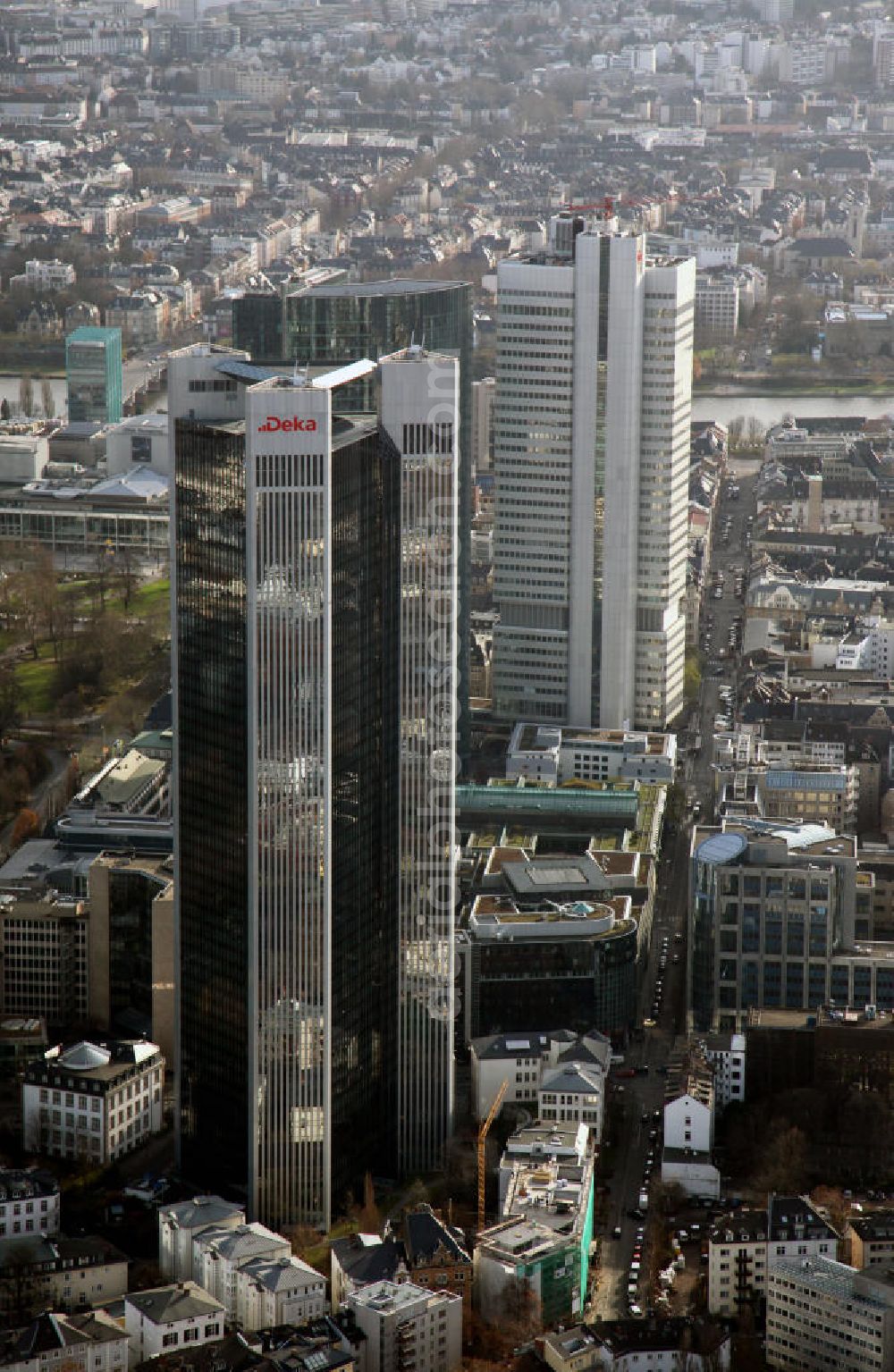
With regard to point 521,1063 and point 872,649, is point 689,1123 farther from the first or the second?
point 872,649

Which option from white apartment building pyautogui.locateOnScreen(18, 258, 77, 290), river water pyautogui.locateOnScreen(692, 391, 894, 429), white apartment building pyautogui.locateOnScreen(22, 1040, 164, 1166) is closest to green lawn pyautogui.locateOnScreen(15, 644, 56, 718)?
white apartment building pyautogui.locateOnScreen(22, 1040, 164, 1166)

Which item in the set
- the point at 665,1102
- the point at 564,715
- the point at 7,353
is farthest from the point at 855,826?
the point at 7,353

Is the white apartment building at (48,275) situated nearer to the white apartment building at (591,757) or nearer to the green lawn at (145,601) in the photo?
the green lawn at (145,601)

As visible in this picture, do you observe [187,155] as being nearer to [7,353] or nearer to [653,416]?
[7,353]

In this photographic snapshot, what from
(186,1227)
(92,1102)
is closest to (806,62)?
(92,1102)

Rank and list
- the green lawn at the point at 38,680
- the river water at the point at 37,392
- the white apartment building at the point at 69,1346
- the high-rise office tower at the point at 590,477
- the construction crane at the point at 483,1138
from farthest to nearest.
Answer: the river water at the point at 37,392 < the green lawn at the point at 38,680 < the high-rise office tower at the point at 590,477 < the construction crane at the point at 483,1138 < the white apartment building at the point at 69,1346

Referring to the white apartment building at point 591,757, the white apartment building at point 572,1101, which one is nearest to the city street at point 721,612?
the white apartment building at point 591,757
